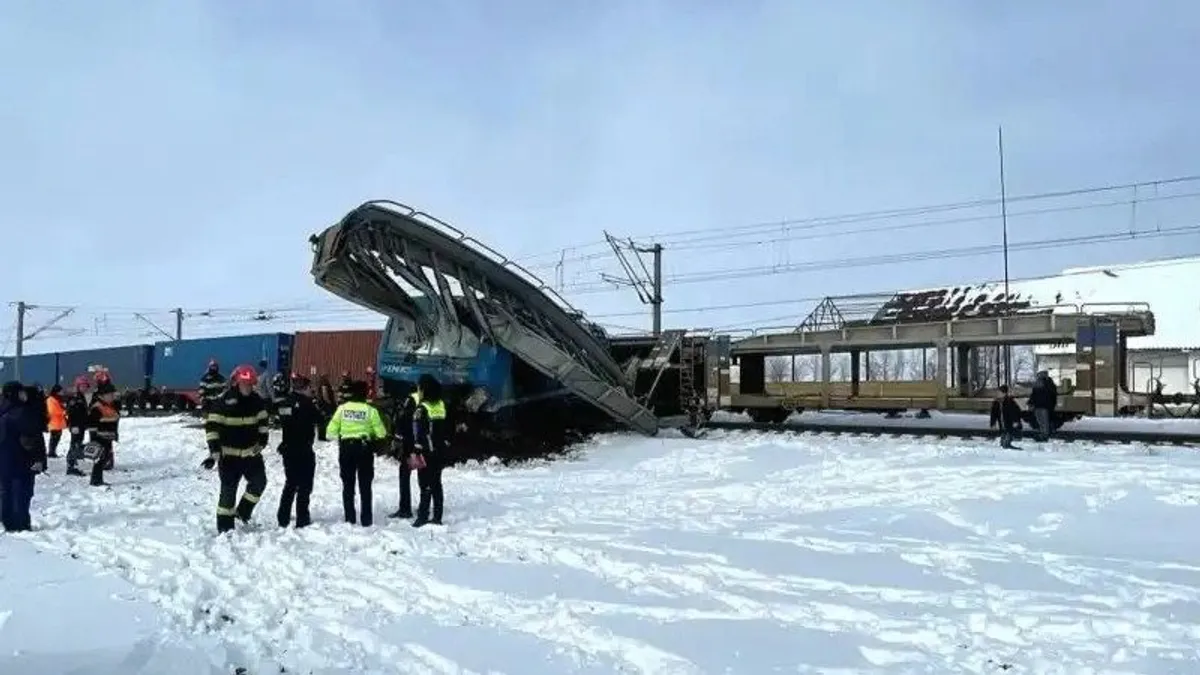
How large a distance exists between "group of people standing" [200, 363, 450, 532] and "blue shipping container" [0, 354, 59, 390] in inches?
1585

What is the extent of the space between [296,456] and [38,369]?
44103 mm

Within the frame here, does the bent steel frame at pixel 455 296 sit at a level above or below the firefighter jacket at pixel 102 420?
above

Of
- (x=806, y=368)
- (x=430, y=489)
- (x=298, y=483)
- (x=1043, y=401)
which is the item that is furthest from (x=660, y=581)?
(x=806, y=368)

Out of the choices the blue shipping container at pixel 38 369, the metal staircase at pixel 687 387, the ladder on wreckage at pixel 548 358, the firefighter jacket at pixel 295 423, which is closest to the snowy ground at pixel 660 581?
the firefighter jacket at pixel 295 423

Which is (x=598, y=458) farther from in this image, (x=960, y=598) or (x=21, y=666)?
(x=21, y=666)

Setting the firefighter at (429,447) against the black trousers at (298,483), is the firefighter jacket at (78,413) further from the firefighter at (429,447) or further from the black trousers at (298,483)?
the firefighter at (429,447)

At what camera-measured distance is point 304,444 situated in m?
9.94

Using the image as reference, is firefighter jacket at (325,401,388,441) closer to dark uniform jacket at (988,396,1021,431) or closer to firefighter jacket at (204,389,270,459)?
firefighter jacket at (204,389,270,459)

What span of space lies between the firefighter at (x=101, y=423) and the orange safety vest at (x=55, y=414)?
301 cm

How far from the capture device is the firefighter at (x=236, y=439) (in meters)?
9.20

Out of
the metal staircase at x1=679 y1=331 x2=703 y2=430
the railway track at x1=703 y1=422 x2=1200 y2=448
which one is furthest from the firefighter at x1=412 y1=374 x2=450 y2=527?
the metal staircase at x1=679 y1=331 x2=703 y2=430

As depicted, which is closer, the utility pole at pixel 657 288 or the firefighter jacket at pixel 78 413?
the firefighter jacket at pixel 78 413

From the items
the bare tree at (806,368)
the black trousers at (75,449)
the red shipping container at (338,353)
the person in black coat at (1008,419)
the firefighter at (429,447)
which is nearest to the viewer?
the firefighter at (429,447)

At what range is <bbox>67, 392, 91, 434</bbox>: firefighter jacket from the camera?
14436 mm
